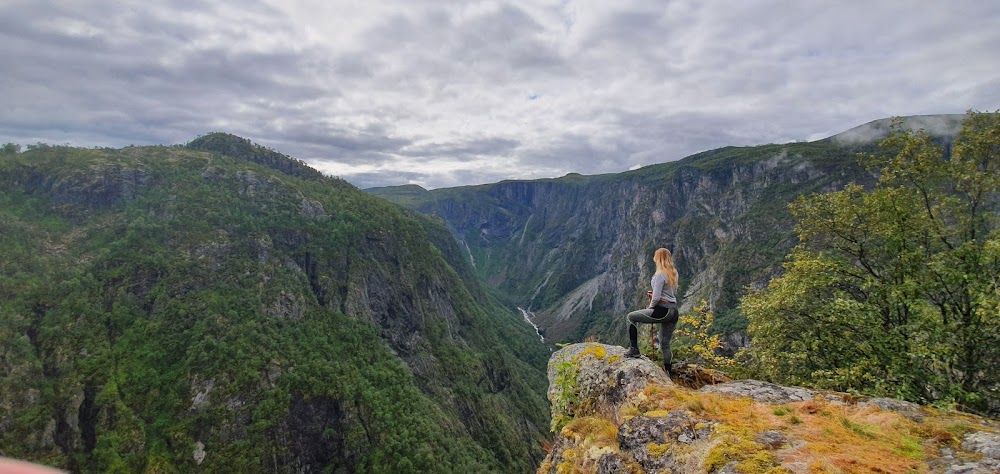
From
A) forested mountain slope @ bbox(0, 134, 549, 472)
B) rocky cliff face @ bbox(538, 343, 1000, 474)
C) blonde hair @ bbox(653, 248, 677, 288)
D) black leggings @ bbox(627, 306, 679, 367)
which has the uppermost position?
blonde hair @ bbox(653, 248, 677, 288)

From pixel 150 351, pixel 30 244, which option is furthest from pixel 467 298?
pixel 30 244

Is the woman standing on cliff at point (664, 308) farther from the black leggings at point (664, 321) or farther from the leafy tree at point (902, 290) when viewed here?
the leafy tree at point (902, 290)

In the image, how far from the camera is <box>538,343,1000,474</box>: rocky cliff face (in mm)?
6602

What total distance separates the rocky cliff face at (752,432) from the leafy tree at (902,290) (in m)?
5.21

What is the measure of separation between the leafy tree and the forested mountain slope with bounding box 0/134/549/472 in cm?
8565

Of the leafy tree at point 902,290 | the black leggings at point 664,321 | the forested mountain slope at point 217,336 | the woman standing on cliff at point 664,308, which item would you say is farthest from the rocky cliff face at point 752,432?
the forested mountain slope at point 217,336

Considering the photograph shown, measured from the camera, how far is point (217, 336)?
89.9m

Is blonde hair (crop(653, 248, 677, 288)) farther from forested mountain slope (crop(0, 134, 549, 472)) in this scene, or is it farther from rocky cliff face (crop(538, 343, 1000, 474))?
forested mountain slope (crop(0, 134, 549, 472))

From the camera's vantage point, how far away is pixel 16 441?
63.8 m

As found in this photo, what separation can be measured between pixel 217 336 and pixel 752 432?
10454 centimetres

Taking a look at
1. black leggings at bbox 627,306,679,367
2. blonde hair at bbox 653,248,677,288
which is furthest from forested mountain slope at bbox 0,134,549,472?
blonde hair at bbox 653,248,677,288

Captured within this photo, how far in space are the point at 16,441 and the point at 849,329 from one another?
325 ft

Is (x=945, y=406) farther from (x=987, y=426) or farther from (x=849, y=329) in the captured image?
(x=849, y=329)

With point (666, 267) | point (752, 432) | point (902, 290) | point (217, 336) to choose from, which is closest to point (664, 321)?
point (666, 267)
